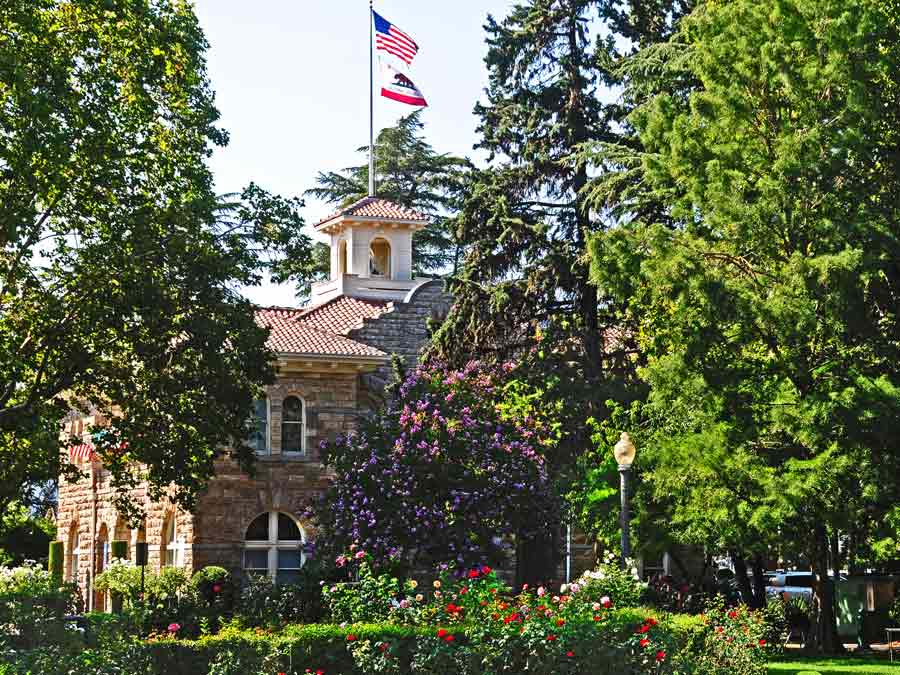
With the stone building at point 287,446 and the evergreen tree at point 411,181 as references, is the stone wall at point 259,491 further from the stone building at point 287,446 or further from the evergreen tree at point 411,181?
the evergreen tree at point 411,181

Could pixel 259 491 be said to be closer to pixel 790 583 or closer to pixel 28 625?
pixel 790 583

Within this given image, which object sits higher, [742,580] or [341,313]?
[341,313]

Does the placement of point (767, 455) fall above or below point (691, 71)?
below

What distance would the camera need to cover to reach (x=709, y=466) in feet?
82.7

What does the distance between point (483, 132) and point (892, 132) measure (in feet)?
38.6

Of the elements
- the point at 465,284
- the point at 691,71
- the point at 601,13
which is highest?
A: the point at 601,13

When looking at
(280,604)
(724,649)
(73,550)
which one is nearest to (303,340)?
(73,550)

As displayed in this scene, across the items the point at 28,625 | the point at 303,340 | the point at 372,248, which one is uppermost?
the point at 372,248

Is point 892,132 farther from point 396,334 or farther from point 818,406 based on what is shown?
point 396,334

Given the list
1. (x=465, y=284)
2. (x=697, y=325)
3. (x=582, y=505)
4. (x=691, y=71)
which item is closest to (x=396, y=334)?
(x=465, y=284)

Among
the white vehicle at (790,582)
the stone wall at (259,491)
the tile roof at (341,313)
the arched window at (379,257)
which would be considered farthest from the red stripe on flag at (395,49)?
the white vehicle at (790,582)

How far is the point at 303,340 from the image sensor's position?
4006 centimetres

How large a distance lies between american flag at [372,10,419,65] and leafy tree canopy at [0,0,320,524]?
14.6 m

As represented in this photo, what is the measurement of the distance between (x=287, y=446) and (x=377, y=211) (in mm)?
10907
